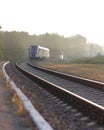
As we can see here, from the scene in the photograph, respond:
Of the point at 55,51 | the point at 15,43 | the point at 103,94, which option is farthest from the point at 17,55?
the point at 103,94

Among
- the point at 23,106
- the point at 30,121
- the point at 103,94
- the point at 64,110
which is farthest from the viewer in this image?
the point at 103,94

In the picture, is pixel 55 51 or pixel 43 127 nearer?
pixel 43 127

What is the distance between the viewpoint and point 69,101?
1428cm

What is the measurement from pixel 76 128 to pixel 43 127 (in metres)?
2.08

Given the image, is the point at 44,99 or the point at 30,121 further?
the point at 44,99

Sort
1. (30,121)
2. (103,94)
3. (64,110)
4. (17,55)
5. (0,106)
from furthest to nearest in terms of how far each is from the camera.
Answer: (17,55) → (103,94) → (64,110) → (0,106) → (30,121)

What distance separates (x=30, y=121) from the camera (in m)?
8.95

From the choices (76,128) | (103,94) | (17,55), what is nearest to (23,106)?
(76,128)

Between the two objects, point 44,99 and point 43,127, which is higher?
point 43,127

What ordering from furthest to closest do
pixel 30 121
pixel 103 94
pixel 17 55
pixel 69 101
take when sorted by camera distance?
pixel 17 55, pixel 103 94, pixel 69 101, pixel 30 121

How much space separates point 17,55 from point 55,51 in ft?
112

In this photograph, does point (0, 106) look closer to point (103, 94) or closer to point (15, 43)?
point (103, 94)

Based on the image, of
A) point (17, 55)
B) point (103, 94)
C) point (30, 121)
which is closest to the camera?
point (30, 121)

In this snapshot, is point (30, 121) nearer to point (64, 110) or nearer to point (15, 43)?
point (64, 110)
